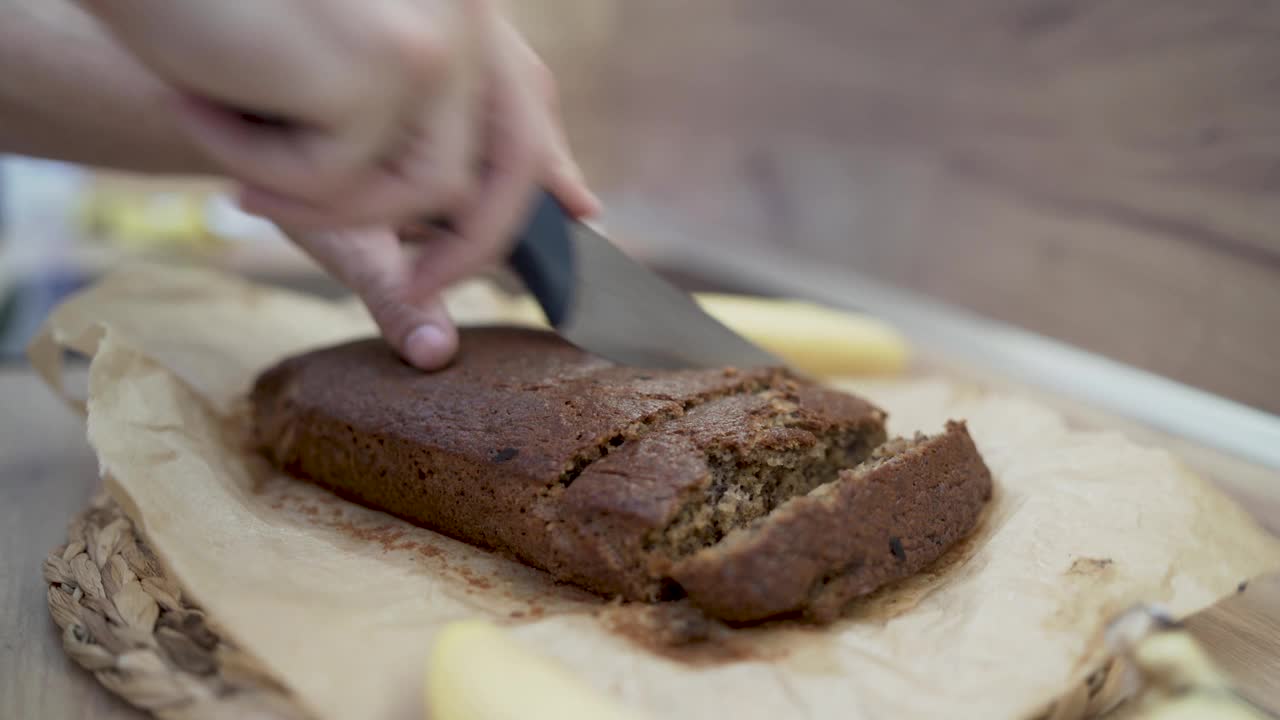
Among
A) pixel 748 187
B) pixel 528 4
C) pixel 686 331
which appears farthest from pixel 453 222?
pixel 528 4

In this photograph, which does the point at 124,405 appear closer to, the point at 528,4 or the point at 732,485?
the point at 732,485

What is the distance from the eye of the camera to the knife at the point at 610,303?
2.16 meters

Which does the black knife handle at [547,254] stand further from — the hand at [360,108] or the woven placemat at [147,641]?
the woven placemat at [147,641]

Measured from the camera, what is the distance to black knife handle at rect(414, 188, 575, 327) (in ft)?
6.99

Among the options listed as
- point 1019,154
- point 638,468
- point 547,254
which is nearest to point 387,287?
point 547,254

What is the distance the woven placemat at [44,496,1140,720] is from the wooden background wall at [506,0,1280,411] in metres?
1.77

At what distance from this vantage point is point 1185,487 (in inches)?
79.4

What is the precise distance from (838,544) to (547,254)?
0.93m

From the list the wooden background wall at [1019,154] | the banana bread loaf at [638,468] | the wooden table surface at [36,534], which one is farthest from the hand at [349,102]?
the wooden background wall at [1019,154]

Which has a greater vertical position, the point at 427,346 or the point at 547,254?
the point at 547,254

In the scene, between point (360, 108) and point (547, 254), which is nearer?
point (360, 108)

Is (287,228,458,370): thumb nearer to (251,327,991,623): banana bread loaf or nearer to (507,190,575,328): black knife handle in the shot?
(251,327,991,623): banana bread loaf

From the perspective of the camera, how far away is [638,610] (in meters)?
1.68

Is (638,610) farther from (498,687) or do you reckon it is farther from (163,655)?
(163,655)
